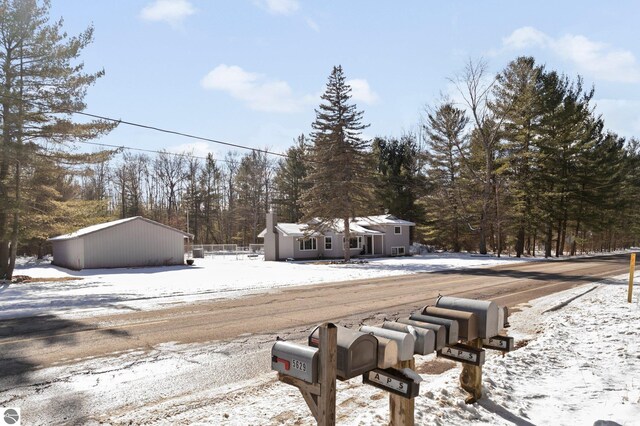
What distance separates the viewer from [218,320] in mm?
9719

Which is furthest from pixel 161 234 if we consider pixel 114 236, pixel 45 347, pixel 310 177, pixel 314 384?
pixel 314 384

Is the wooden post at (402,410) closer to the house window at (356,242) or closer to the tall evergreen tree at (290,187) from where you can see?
the house window at (356,242)

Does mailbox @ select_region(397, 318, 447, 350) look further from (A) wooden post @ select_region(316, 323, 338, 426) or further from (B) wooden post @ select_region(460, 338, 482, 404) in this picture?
(A) wooden post @ select_region(316, 323, 338, 426)

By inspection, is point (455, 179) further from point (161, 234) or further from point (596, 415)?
point (596, 415)

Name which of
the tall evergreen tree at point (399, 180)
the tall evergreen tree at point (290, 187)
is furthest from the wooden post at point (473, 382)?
the tall evergreen tree at point (290, 187)

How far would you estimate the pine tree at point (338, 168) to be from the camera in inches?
1275

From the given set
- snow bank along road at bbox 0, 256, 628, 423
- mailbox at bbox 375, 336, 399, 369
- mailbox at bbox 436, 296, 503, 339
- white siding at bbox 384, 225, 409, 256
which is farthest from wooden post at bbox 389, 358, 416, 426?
white siding at bbox 384, 225, 409, 256

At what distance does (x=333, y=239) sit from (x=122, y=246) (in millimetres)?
19213

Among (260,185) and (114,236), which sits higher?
(260,185)

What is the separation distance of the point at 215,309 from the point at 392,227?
1328 inches

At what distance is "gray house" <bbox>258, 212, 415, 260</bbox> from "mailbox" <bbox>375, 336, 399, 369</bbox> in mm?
30547

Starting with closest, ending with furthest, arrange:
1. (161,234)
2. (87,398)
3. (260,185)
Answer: (87,398) → (161,234) → (260,185)

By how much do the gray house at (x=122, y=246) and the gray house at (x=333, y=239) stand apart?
9.28 metres

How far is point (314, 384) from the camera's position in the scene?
3049mm
